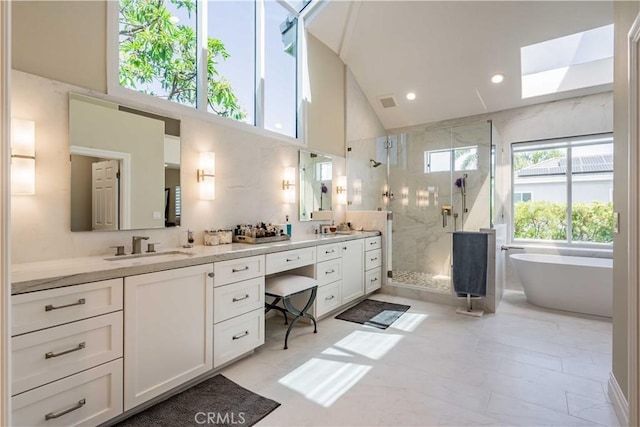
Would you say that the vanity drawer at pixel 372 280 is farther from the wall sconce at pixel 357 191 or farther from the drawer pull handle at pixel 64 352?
the drawer pull handle at pixel 64 352

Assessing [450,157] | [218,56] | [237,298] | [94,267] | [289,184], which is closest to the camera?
[94,267]

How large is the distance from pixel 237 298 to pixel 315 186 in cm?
222

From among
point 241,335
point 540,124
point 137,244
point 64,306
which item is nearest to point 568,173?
point 540,124

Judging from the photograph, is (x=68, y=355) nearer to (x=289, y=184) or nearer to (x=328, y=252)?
(x=328, y=252)

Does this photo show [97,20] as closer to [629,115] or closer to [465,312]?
[629,115]

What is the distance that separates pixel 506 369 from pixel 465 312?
1.29 meters

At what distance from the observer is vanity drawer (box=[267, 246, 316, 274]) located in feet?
8.79

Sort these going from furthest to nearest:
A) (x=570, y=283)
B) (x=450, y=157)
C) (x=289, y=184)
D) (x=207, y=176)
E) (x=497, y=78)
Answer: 1. (x=450, y=157)
2. (x=497, y=78)
3. (x=289, y=184)
4. (x=570, y=283)
5. (x=207, y=176)

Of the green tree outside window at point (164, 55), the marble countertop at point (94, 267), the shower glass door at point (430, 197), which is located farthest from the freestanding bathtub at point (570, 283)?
the green tree outside window at point (164, 55)

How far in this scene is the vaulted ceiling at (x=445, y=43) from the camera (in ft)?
11.2

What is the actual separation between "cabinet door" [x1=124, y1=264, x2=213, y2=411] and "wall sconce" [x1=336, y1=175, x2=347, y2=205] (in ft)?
9.22

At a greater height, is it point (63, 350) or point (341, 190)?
point (341, 190)

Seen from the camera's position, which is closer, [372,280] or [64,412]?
[64,412]

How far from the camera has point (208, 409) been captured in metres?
1.88
